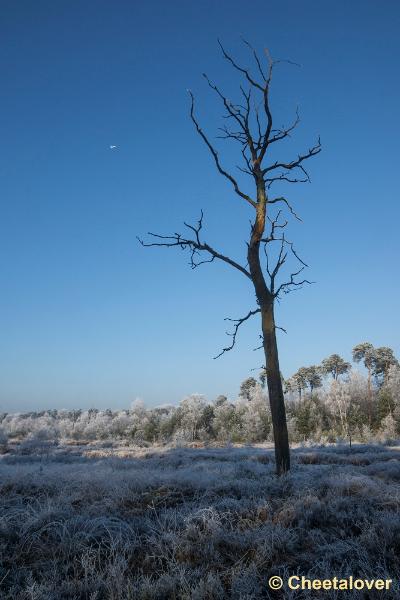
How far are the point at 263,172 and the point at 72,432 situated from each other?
60995 millimetres

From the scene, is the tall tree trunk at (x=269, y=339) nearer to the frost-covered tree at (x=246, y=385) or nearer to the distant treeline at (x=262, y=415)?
the distant treeline at (x=262, y=415)

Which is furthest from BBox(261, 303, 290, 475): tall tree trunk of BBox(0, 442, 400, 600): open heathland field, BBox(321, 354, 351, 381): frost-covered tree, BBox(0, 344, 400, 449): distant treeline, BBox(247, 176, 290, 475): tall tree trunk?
BBox(321, 354, 351, 381): frost-covered tree

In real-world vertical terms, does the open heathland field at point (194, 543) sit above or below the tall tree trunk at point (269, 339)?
below

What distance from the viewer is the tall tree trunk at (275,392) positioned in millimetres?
9297

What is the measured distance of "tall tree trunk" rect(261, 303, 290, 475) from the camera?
9297 mm

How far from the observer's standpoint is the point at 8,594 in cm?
356

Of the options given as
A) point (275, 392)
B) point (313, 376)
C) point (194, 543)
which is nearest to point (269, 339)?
point (275, 392)

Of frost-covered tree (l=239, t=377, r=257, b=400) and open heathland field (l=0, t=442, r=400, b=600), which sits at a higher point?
frost-covered tree (l=239, t=377, r=257, b=400)

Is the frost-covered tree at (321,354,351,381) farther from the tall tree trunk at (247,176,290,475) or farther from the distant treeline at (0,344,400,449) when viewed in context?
the tall tree trunk at (247,176,290,475)

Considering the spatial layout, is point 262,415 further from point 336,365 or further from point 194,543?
point 194,543

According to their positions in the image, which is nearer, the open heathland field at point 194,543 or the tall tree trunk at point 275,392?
the open heathland field at point 194,543

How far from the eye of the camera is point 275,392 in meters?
9.52

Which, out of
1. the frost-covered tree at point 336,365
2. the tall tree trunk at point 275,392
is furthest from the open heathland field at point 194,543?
the frost-covered tree at point 336,365

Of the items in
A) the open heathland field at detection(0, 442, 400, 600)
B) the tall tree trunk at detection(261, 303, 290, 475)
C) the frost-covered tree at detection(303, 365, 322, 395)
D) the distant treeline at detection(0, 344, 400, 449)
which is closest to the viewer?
the open heathland field at detection(0, 442, 400, 600)
